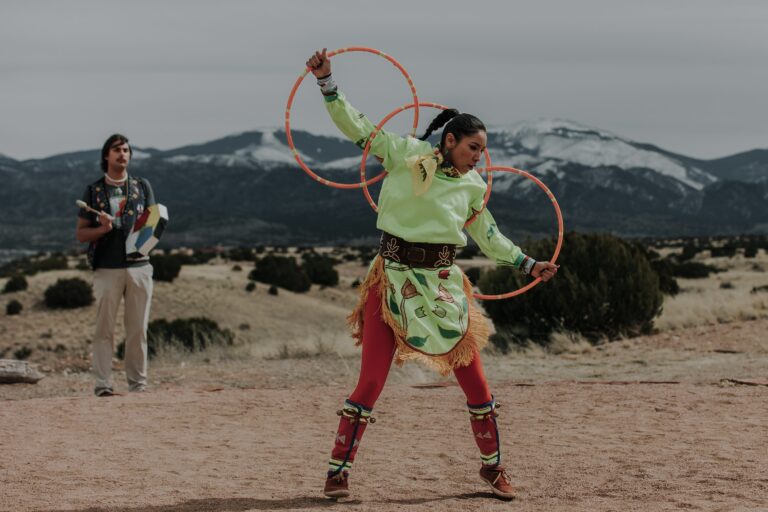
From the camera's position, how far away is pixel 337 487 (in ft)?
19.1

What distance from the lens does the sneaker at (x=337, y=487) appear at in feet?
19.0

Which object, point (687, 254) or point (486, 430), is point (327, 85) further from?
point (687, 254)

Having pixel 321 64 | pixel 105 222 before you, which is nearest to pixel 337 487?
pixel 321 64

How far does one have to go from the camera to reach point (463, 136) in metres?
5.80

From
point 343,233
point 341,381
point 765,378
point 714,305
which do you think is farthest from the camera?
point 343,233

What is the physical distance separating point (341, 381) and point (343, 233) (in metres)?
171

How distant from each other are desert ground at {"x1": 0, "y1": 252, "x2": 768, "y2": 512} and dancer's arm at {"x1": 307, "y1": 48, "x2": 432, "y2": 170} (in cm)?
206

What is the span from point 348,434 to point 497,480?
0.96 metres

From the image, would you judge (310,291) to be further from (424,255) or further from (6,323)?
(424,255)

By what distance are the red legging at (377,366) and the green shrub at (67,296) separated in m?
30.0

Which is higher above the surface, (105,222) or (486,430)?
(105,222)

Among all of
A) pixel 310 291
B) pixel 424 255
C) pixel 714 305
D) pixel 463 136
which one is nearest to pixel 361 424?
pixel 424 255

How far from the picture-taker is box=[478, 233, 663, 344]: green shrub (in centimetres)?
1830

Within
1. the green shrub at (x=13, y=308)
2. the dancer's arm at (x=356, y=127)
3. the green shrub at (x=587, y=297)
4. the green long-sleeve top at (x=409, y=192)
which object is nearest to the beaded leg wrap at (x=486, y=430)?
the green long-sleeve top at (x=409, y=192)
